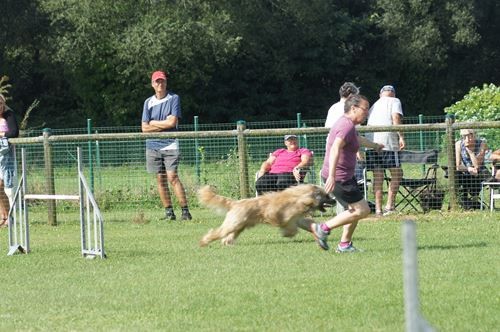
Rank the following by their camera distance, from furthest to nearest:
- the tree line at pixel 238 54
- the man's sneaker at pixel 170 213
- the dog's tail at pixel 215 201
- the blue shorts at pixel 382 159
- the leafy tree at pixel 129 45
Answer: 1. the tree line at pixel 238 54
2. the leafy tree at pixel 129 45
3. the man's sneaker at pixel 170 213
4. the blue shorts at pixel 382 159
5. the dog's tail at pixel 215 201

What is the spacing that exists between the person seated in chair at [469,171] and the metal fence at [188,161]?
155 mm

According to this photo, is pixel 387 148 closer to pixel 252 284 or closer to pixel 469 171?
pixel 469 171

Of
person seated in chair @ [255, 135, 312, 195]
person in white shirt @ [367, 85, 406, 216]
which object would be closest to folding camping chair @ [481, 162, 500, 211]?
person in white shirt @ [367, 85, 406, 216]

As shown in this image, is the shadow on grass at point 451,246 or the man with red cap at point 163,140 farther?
the man with red cap at point 163,140

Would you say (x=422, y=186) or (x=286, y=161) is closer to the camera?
(x=286, y=161)


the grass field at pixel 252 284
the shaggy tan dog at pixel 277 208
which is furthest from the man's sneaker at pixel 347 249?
the shaggy tan dog at pixel 277 208

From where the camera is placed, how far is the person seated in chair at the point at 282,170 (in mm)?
15000

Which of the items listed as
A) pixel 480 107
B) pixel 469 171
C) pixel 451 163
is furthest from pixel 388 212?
pixel 480 107

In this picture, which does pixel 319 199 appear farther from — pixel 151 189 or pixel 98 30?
pixel 98 30

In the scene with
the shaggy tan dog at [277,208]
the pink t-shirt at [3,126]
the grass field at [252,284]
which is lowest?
the grass field at [252,284]

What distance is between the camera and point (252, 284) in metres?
8.82

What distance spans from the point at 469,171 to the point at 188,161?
5.74 metres

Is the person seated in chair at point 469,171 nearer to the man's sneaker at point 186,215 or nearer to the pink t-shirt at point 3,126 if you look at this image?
the man's sneaker at point 186,215

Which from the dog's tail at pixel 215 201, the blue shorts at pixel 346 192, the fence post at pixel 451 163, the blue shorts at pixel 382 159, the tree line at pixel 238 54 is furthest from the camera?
the tree line at pixel 238 54
